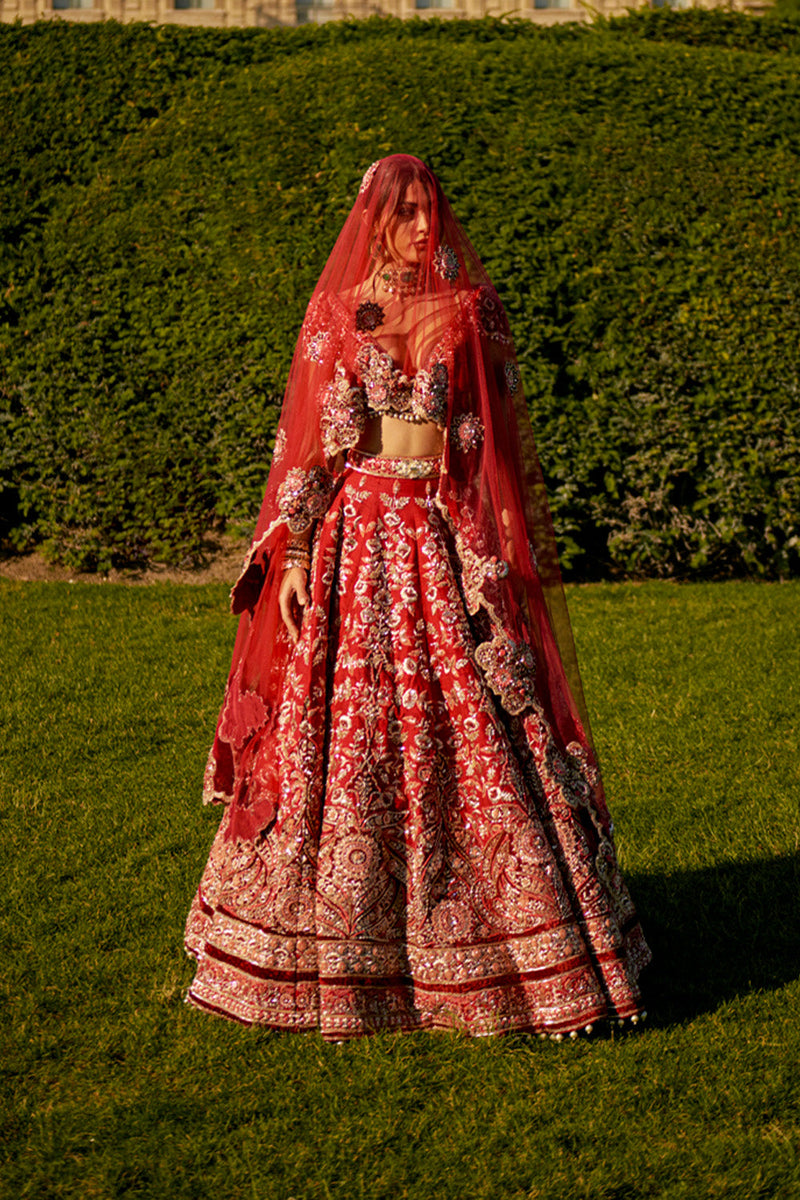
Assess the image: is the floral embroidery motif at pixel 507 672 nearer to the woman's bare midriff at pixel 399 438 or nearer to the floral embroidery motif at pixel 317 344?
the woman's bare midriff at pixel 399 438

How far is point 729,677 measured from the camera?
5.95m

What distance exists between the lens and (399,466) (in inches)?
125

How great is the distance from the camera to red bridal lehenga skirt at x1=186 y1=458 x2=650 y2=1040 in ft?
9.93

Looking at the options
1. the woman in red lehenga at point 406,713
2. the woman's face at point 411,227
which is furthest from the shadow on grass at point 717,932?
the woman's face at point 411,227

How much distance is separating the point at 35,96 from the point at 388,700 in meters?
7.12

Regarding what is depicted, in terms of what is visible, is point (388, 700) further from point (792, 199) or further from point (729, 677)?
point (792, 199)

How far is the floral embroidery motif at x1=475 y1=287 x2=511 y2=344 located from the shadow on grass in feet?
5.56

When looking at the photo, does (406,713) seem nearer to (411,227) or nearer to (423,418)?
(423,418)

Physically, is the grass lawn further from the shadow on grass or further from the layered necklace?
the layered necklace

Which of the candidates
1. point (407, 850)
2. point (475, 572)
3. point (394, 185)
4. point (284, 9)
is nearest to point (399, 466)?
point (475, 572)

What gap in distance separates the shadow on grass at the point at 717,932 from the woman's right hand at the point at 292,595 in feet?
4.28

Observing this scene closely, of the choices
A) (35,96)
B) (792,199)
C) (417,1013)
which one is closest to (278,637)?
(417,1013)

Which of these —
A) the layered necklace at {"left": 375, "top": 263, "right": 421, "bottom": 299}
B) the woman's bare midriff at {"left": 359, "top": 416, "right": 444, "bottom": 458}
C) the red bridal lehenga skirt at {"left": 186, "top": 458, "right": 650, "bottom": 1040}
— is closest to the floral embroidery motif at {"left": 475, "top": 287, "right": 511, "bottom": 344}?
the layered necklace at {"left": 375, "top": 263, "right": 421, "bottom": 299}

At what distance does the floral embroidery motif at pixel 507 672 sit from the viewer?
3098 mm
